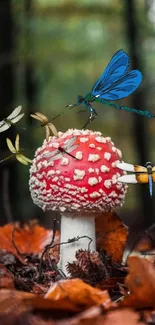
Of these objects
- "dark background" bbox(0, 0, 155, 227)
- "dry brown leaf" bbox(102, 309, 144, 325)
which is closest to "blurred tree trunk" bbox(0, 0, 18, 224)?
"dark background" bbox(0, 0, 155, 227)

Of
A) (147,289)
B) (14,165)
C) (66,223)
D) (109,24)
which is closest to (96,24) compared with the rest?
(109,24)

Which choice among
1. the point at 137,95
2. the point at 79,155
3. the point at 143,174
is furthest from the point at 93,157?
the point at 137,95

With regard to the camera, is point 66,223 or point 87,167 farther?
point 66,223

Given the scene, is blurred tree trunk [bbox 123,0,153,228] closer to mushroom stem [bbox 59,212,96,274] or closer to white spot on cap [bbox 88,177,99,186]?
mushroom stem [bbox 59,212,96,274]

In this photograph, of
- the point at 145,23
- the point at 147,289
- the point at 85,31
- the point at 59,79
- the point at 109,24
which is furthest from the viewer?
the point at 59,79

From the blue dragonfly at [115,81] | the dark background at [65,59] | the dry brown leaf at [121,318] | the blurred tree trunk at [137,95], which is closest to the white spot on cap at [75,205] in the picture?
the blue dragonfly at [115,81]

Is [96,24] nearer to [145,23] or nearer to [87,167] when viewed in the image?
[145,23]
